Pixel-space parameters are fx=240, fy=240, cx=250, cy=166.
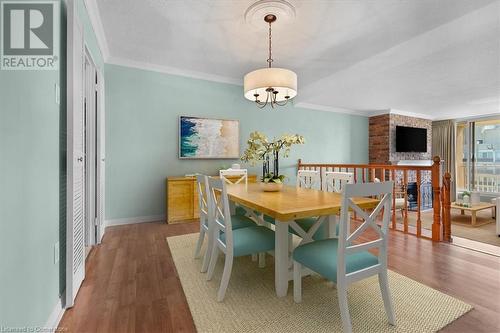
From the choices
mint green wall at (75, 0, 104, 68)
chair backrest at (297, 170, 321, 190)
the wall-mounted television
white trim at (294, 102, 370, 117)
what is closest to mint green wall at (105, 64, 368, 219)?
mint green wall at (75, 0, 104, 68)

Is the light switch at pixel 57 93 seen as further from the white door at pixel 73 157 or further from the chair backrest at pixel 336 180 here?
the chair backrest at pixel 336 180

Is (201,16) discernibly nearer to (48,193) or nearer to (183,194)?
(48,193)

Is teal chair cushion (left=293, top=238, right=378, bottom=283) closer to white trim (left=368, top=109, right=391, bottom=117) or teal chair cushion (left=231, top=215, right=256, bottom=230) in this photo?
teal chair cushion (left=231, top=215, right=256, bottom=230)

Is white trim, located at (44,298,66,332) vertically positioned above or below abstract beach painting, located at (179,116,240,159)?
below

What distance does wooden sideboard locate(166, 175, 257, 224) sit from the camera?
3.73 metres

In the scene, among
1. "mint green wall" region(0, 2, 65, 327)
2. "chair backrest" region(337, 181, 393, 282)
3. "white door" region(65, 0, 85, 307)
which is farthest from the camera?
"white door" region(65, 0, 85, 307)

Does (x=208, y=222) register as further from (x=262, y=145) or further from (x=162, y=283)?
(x=262, y=145)

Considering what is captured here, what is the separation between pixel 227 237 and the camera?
1.72 m

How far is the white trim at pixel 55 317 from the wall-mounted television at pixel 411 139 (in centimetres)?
730

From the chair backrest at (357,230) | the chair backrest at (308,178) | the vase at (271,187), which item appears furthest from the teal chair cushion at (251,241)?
the chair backrest at (308,178)

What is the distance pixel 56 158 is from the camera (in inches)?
62.0

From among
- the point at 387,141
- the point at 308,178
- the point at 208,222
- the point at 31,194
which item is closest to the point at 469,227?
the point at 387,141

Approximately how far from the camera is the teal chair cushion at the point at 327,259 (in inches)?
53.6

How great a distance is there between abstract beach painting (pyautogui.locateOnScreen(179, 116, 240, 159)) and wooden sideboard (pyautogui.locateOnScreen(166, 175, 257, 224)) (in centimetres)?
53
